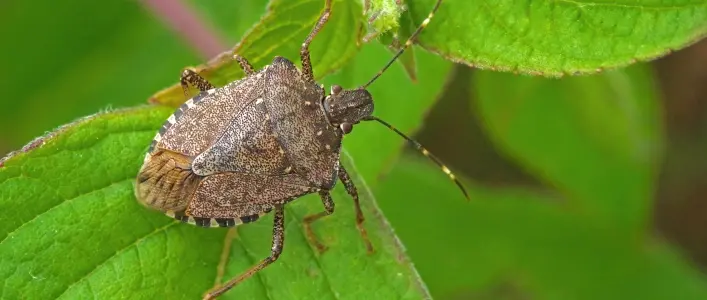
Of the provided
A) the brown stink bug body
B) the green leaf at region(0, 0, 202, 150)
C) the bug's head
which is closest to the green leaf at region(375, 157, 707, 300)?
the green leaf at region(0, 0, 202, 150)

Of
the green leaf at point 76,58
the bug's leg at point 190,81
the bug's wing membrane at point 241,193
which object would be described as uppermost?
the green leaf at point 76,58

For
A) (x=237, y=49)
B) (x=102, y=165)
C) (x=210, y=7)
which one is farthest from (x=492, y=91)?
(x=102, y=165)

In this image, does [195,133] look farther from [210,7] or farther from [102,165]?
[210,7]

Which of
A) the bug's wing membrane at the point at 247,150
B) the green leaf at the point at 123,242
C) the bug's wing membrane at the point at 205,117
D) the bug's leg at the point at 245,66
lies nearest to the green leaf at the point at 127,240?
the green leaf at the point at 123,242

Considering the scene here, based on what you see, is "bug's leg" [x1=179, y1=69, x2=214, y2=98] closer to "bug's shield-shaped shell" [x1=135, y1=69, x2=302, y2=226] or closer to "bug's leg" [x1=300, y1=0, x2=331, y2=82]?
"bug's shield-shaped shell" [x1=135, y1=69, x2=302, y2=226]

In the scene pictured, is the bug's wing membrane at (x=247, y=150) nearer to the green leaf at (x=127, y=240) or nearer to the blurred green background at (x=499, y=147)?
the green leaf at (x=127, y=240)
